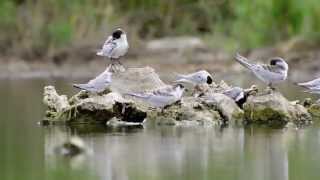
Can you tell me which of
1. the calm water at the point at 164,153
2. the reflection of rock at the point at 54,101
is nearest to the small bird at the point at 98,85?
the reflection of rock at the point at 54,101

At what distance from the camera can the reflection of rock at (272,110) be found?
16156 millimetres

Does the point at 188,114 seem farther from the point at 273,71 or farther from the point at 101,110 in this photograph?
the point at 273,71

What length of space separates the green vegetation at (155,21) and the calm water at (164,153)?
14664mm

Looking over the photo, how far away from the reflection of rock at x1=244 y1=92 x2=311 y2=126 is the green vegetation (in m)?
14.3

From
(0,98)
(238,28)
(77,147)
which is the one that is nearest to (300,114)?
(77,147)

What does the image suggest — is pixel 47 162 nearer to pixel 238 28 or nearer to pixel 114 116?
pixel 114 116

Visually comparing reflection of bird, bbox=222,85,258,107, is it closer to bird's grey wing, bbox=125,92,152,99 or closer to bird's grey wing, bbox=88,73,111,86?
bird's grey wing, bbox=125,92,152,99

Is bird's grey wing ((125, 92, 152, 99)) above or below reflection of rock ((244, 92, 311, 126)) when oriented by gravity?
above

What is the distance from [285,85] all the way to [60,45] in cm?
987

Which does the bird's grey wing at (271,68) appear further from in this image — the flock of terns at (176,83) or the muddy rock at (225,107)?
the muddy rock at (225,107)

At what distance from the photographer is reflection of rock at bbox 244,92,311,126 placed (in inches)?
636

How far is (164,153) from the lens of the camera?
1306 cm

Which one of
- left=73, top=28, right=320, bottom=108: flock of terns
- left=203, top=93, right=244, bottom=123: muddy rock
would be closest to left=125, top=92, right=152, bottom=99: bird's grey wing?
left=73, top=28, right=320, bottom=108: flock of terns

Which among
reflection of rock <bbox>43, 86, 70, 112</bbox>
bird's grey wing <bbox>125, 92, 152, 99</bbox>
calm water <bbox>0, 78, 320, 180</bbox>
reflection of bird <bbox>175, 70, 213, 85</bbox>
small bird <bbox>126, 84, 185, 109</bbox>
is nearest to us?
calm water <bbox>0, 78, 320, 180</bbox>
